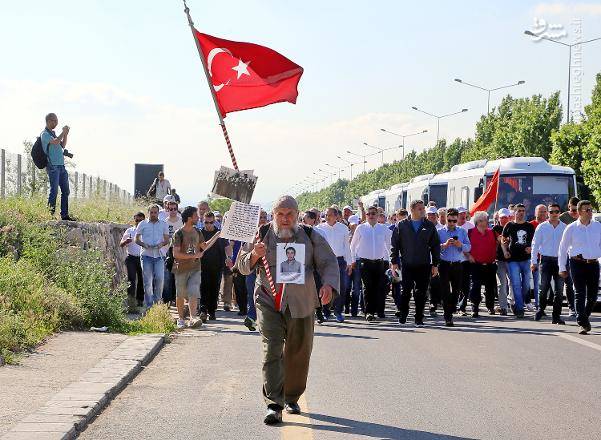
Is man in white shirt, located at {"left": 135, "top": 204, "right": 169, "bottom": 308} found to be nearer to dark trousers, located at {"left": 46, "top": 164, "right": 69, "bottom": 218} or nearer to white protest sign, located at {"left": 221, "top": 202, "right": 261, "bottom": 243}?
dark trousers, located at {"left": 46, "top": 164, "right": 69, "bottom": 218}

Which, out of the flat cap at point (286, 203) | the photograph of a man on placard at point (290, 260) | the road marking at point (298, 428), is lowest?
the road marking at point (298, 428)

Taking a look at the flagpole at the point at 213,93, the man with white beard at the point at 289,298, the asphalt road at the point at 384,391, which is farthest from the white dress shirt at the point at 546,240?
the man with white beard at the point at 289,298

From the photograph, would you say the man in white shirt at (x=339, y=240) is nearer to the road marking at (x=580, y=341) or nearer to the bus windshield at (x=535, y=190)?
the road marking at (x=580, y=341)

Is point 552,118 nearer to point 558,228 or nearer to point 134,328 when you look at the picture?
point 558,228

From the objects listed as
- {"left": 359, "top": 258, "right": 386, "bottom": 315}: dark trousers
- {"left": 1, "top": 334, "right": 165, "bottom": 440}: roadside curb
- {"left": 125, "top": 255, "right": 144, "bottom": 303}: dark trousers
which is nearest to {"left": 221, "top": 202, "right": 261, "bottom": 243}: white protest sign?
{"left": 1, "top": 334, "right": 165, "bottom": 440}: roadside curb

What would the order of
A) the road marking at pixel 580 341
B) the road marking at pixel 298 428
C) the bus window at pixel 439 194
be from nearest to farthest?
the road marking at pixel 298 428 → the road marking at pixel 580 341 → the bus window at pixel 439 194

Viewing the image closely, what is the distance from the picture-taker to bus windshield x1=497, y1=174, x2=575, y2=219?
96.5 ft

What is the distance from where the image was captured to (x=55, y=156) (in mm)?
19219

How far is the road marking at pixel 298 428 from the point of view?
805cm

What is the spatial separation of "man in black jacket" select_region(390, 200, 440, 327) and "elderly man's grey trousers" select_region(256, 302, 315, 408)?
27.8ft

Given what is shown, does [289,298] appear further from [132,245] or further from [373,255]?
[132,245]

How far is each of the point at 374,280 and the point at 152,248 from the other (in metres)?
3.92

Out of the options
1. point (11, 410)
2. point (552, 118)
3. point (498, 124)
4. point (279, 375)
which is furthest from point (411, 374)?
point (498, 124)

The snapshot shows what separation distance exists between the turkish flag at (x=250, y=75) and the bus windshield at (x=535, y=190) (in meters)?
18.8
